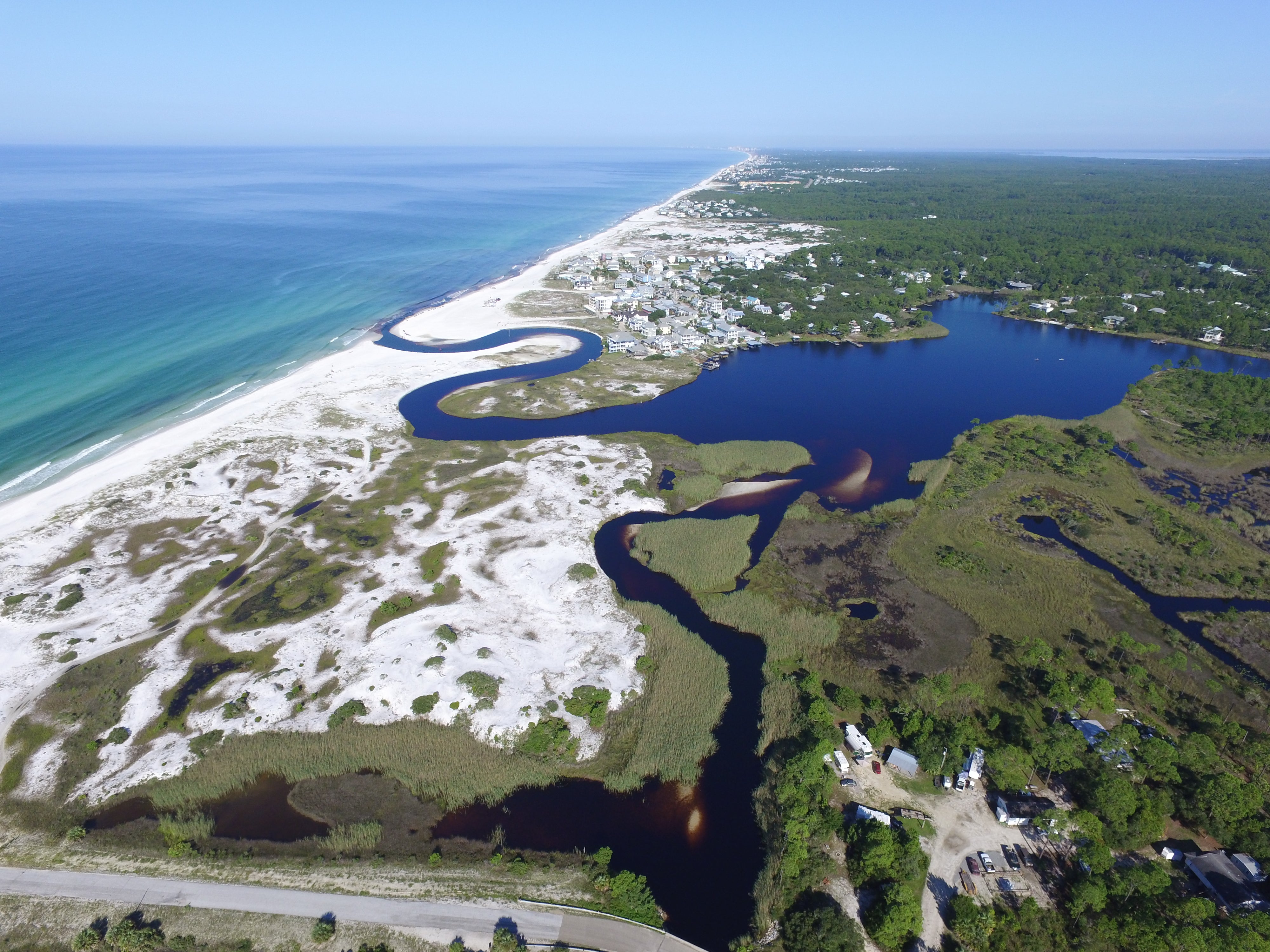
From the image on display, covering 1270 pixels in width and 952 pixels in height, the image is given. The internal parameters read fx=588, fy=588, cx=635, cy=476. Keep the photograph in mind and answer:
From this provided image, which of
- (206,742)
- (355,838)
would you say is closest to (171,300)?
(206,742)

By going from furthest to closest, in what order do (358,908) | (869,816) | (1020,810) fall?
(1020,810) < (869,816) < (358,908)

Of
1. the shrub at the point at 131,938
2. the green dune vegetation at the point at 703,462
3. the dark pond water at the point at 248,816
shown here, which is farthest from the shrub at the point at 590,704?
the green dune vegetation at the point at 703,462

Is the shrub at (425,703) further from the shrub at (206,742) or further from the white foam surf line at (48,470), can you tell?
the white foam surf line at (48,470)

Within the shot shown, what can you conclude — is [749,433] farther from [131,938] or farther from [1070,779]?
[131,938]

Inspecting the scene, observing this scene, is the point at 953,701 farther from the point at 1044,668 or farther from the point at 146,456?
the point at 146,456

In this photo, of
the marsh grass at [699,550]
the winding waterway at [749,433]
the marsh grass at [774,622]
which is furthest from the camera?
the marsh grass at [699,550]

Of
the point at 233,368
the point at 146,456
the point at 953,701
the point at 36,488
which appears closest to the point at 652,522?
the point at 953,701
